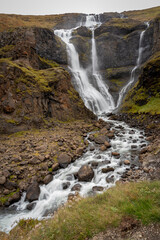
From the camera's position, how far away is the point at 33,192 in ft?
24.4

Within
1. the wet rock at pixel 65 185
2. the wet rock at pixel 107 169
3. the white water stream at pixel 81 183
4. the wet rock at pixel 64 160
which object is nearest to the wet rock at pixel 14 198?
the white water stream at pixel 81 183

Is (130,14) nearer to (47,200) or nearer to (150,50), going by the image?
(150,50)

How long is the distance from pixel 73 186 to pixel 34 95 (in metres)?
13.6

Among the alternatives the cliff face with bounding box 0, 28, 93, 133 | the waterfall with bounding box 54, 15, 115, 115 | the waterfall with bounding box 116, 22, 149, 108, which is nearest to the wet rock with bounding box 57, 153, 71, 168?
the cliff face with bounding box 0, 28, 93, 133

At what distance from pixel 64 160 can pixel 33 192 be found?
343 centimetres

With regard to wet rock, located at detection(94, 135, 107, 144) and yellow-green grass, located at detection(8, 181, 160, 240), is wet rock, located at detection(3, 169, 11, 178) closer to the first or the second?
yellow-green grass, located at detection(8, 181, 160, 240)

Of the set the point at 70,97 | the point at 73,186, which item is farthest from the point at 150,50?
the point at 73,186

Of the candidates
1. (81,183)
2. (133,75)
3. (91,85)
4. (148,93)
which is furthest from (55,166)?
(133,75)

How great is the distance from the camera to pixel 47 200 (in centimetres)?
739

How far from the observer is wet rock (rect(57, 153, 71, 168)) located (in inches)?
398

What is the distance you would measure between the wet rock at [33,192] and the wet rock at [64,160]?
2582 mm

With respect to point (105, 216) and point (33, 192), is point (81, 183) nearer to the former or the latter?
point (33, 192)

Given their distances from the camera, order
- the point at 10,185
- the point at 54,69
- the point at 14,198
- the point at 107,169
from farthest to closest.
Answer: the point at 54,69
the point at 107,169
the point at 10,185
the point at 14,198

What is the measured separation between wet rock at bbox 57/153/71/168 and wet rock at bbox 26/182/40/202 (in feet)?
8.47
